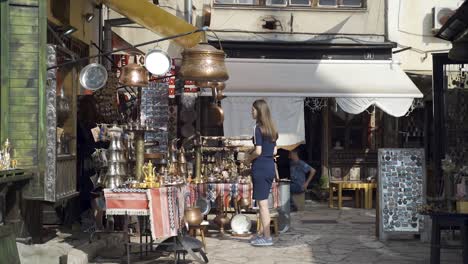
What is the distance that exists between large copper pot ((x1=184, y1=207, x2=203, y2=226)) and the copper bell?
100 inches

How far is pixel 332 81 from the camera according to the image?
15.2 meters

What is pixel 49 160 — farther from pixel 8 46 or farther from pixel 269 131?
pixel 269 131

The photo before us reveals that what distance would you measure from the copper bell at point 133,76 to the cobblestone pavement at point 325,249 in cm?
256

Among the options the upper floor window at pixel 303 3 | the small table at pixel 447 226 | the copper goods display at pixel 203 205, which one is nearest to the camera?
the small table at pixel 447 226

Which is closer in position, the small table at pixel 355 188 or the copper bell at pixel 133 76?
the copper bell at pixel 133 76

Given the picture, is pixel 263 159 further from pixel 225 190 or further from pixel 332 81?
pixel 332 81

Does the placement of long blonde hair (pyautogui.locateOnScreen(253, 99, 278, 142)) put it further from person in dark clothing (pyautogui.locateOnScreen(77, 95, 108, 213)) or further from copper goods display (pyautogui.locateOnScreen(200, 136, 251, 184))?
person in dark clothing (pyautogui.locateOnScreen(77, 95, 108, 213))

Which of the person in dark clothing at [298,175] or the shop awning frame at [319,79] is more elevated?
the shop awning frame at [319,79]

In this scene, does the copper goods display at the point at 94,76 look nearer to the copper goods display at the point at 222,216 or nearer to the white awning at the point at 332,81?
the copper goods display at the point at 222,216

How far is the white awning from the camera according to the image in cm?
1454

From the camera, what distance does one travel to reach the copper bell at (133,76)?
10.8 metres

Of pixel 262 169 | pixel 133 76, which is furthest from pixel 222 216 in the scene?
pixel 133 76

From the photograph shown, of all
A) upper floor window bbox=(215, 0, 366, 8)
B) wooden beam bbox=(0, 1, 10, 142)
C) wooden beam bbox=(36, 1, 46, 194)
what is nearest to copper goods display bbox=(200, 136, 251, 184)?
wooden beam bbox=(36, 1, 46, 194)

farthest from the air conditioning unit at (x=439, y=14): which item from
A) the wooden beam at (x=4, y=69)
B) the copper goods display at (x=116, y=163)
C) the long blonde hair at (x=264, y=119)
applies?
the wooden beam at (x=4, y=69)
